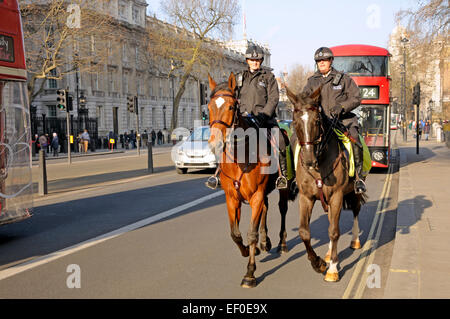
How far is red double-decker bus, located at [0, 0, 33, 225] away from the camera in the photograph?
702 cm

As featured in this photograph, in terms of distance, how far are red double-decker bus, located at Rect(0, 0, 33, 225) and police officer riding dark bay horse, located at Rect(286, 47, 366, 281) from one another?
4357 millimetres

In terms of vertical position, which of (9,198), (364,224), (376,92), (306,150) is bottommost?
(364,224)

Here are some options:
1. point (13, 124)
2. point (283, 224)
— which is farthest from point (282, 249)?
point (13, 124)

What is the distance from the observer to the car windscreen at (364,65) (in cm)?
1686

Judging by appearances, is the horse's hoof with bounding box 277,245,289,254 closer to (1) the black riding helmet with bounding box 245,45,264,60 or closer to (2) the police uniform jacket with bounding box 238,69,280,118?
(2) the police uniform jacket with bounding box 238,69,280,118

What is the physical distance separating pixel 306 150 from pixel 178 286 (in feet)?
6.14

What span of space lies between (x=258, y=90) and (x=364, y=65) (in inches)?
485

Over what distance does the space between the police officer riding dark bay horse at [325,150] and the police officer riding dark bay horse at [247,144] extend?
1.38 ft

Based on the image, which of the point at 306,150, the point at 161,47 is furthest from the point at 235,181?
the point at 161,47

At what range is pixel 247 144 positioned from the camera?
5066 millimetres

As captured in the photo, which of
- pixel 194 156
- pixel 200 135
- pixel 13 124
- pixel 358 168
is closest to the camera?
pixel 358 168

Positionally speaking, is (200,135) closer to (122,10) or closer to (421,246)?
(421,246)

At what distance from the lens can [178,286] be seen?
490 centimetres
